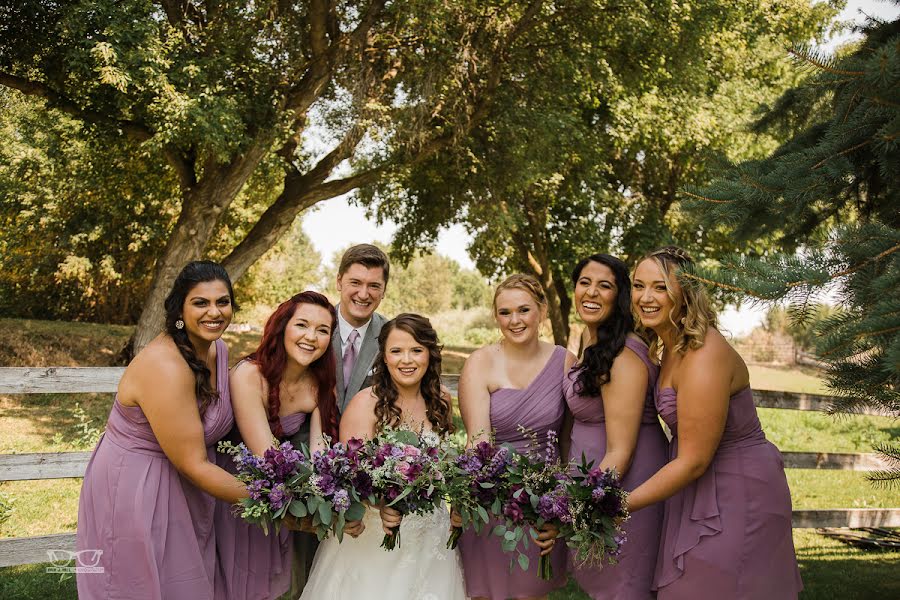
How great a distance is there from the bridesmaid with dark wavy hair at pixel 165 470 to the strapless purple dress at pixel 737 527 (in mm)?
2075

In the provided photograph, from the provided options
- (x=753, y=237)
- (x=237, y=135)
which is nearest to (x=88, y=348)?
(x=237, y=135)

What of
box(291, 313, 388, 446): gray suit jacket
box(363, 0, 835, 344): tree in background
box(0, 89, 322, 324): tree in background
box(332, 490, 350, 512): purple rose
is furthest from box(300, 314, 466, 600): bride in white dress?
box(0, 89, 322, 324): tree in background

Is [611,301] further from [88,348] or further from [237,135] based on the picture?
[88,348]

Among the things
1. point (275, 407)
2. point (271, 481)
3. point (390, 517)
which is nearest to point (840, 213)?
point (390, 517)

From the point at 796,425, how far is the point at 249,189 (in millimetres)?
12507

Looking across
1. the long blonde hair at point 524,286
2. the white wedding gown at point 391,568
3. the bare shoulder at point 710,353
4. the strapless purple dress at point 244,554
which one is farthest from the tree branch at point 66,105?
the bare shoulder at point 710,353

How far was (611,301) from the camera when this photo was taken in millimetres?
3912

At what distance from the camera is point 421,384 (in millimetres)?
4082

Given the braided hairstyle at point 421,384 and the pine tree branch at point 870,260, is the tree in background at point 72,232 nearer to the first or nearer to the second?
the braided hairstyle at point 421,384

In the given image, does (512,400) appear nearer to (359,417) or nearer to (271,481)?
(359,417)

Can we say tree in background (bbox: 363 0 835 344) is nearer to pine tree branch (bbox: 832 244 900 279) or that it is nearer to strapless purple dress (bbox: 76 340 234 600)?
strapless purple dress (bbox: 76 340 234 600)

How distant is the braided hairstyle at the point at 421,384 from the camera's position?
3.93m

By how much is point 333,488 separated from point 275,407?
784 mm

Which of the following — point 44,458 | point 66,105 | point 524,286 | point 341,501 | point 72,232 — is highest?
point 66,105
